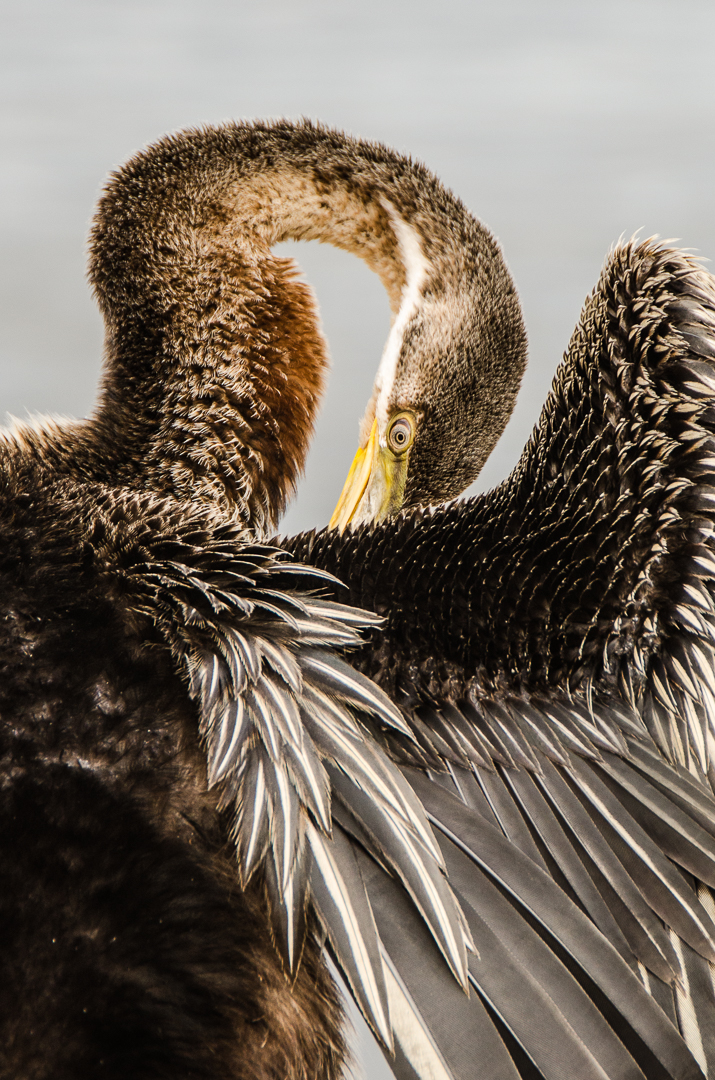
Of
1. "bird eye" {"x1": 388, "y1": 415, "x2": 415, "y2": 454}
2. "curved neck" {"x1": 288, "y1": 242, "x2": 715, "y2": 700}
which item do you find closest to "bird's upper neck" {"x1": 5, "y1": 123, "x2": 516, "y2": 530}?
"bird eye" {"x1": 388, "y1": 415, "x2": 415, "y2": 454}

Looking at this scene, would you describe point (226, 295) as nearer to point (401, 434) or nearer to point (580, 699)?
point (401, 434)

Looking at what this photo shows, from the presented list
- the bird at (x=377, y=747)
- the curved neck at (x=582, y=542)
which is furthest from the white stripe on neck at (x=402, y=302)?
the curved neck at (x=582, y=542)

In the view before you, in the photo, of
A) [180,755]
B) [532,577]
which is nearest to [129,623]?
[180,755]

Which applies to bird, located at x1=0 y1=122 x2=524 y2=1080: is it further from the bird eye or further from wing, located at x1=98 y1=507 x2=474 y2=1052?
the bird eye

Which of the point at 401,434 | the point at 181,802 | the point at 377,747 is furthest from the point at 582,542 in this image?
the point at 401,434

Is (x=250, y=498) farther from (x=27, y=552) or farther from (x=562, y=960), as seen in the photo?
(x=562, y=960)

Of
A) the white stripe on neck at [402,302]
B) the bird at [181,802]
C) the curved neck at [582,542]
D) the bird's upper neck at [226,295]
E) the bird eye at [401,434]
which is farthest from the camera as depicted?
the bird eye at [401,434]

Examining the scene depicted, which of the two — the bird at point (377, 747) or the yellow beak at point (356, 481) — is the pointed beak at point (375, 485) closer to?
the yellow beak at point (356, 481)
